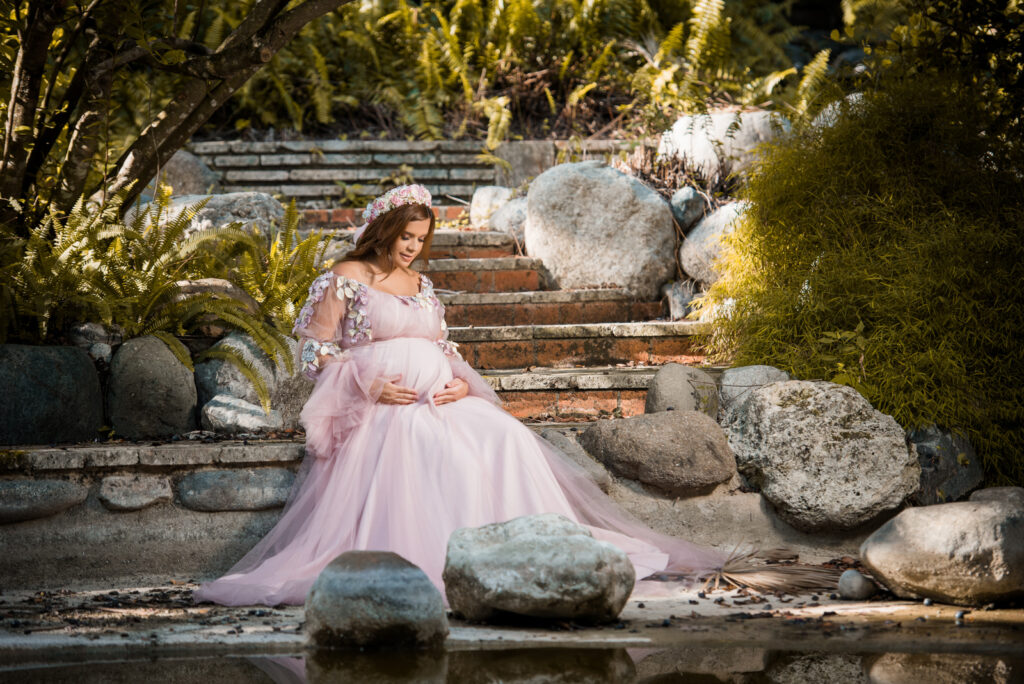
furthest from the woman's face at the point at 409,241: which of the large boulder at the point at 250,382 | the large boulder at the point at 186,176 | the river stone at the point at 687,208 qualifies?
the large boulder at the point at 186,176

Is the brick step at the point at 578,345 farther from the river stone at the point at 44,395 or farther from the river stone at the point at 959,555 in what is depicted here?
the river stone at the point at 959,555

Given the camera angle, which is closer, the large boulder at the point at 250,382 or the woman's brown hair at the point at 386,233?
the woman's brown hair at the point at 386,233

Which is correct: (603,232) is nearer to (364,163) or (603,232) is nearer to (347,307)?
(364,163)

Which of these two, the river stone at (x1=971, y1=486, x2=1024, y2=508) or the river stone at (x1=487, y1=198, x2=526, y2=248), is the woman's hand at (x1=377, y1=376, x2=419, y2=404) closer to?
the river stone at (x1=971, y1=486, x2=1024, y2=508)

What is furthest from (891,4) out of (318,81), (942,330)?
(942,330)

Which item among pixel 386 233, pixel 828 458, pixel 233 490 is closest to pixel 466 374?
pixel 386 233

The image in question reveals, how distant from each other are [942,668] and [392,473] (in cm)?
199

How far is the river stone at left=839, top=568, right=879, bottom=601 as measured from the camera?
3410 mm

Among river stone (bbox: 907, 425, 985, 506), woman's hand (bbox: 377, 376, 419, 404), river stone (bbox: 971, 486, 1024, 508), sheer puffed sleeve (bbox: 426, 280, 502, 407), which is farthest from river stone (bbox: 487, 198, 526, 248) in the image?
river stone (bbox: 971, 486, 1024, 508)

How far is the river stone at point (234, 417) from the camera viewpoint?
14.7 feet

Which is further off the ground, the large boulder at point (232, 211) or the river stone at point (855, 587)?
the large boulder at point (232, 211)

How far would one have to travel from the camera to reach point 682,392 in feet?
15.0

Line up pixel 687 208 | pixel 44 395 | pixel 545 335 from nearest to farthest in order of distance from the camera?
pixel 44 395 < pixel 545 335 < pixel 687 208

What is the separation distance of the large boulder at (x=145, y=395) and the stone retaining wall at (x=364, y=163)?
446 centimetres
